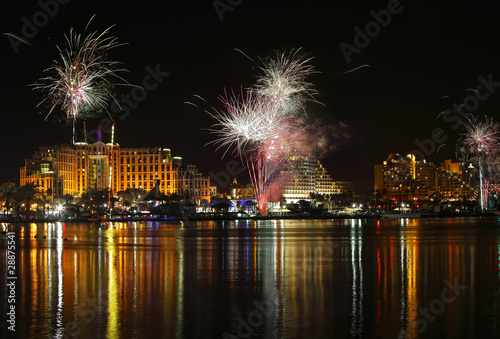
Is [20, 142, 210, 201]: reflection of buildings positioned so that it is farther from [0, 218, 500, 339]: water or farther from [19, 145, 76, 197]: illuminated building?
[0, 218, 500, 339]: water

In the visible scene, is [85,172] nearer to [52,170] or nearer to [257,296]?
[52,170]

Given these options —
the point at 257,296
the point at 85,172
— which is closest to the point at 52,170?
the point at 85,172

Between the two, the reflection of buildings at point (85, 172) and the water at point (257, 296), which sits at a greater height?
the reflection of buildings at point (85, 172)

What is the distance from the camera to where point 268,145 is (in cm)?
7469

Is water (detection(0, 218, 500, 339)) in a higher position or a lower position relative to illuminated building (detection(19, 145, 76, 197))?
lower

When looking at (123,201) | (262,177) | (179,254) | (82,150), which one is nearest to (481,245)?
(179,254)

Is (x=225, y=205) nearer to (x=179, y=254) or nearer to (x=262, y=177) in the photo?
(x=262, y=177)

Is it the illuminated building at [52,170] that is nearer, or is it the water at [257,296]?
the water at [257,296]

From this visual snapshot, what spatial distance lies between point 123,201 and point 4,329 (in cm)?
16445

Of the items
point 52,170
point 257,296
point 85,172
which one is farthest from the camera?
point 85,172

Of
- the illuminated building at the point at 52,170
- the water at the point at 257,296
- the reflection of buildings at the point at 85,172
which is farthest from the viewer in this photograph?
the reflection of buildings at the point at 85,172

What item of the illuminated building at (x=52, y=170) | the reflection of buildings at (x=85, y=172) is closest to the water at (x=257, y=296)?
the illuminated building at (x=52, y=170)

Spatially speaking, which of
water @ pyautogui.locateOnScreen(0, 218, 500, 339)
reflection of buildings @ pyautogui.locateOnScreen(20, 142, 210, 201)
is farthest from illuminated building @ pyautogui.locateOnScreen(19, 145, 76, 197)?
water @ pyautogui.locateOnScreen(0, 218, 500, 339)

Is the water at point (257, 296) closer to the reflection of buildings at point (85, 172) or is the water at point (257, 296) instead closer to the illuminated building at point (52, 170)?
the illuminated building at point (52, 170)
